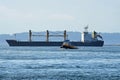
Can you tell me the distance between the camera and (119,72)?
74.8m

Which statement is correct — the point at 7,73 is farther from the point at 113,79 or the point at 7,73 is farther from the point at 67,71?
the point at 113,79

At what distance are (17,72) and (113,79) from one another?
1374 centimetres

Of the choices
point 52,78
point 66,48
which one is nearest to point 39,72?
point 52,78

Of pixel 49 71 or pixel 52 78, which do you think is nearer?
pixel 52 78

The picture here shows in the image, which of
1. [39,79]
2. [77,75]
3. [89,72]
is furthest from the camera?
[89,72]

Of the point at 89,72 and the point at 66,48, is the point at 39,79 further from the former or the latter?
the point at 66,48

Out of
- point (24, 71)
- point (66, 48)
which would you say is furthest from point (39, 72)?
point (66, 48)

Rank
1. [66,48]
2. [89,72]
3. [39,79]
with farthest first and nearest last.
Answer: [66,48]
[89,72]
[39,79]

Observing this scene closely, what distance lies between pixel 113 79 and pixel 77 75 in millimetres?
6208

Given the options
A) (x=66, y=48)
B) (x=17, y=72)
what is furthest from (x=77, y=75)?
(x=66, y=48)

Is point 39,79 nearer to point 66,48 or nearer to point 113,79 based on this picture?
point 113,79

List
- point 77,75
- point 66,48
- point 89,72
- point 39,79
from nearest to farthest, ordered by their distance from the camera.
Answer: 1. point 39,79
2. point 77,75
3. point 89,72
4. point 66,48

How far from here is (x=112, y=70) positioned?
258ft

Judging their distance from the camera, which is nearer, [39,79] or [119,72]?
[39,79]
